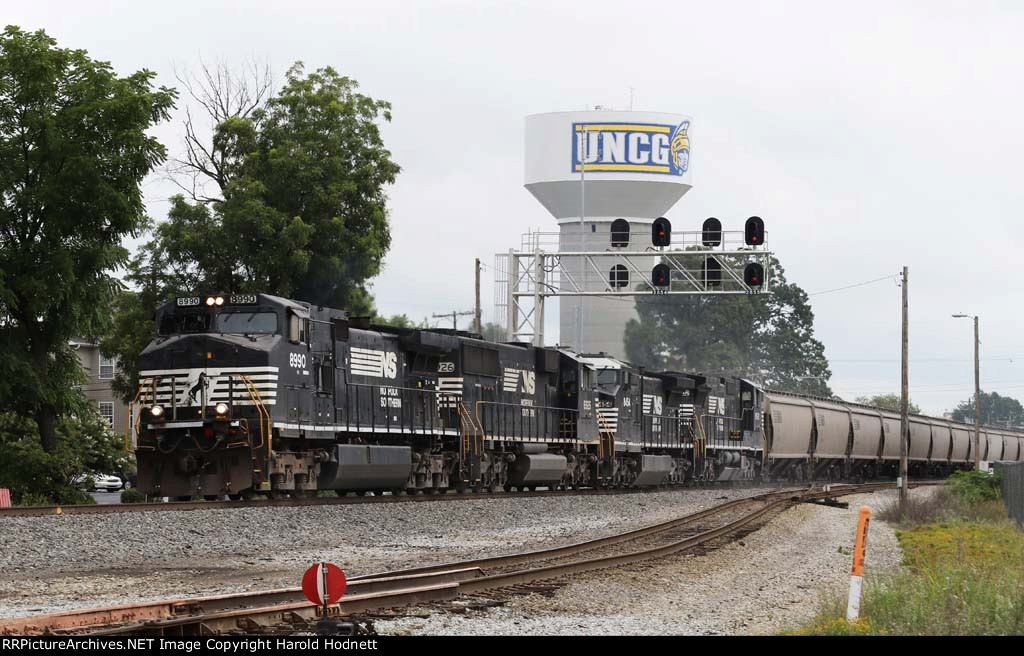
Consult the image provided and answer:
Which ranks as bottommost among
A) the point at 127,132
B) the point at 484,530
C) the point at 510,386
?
the point at 484,530

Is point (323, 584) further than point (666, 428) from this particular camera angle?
No

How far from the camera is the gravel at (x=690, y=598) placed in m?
10.7

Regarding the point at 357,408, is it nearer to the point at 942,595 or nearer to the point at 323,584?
the point at 942,595

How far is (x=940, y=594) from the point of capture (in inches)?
471

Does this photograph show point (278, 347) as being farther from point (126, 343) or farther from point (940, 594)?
point (126, 343)

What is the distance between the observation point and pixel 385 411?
2642 cm

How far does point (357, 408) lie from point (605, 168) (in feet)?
195

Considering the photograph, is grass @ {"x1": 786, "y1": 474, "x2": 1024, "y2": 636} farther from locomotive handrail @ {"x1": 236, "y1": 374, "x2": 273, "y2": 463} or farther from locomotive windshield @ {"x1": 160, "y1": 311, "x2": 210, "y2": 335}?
locomotive windshield @ {"x1": 160, "y1": 311, "x2": 210, "y2": 335}

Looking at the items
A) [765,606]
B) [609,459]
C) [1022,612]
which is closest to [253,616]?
[765,606]

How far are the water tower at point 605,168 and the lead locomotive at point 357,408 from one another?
147 feet

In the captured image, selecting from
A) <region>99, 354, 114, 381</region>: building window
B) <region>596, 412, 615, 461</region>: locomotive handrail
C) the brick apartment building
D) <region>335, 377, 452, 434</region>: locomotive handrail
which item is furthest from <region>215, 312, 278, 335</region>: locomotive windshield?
<region>99, 354, 114, 381</region>: building window

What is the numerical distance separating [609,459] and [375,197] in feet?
36.7

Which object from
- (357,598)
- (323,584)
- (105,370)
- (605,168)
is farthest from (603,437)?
(605,168)

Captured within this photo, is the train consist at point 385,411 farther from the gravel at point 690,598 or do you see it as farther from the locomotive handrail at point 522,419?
the gravel at point 690,598
